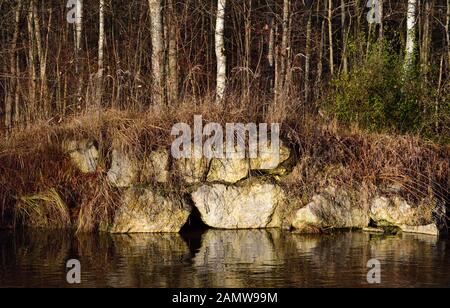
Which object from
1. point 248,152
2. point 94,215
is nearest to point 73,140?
point 94,215

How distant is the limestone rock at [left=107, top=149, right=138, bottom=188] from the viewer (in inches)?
541

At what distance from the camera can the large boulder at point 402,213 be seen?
13.3m

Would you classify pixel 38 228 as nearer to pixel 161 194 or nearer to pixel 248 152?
pixel 161 194

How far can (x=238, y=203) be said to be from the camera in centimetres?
1370

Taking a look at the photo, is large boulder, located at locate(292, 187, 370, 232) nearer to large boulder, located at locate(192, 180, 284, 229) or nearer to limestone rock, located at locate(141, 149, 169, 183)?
large boulder, located at locate(192, 180, 284, 229)

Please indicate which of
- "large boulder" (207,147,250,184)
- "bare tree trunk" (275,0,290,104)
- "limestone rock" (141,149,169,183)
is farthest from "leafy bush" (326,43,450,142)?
"limestone rock" (141,149,169,183)

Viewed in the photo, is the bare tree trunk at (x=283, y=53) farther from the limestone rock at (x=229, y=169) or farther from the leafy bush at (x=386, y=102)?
the limestone rock at (x=229, y=169)

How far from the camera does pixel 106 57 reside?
20219mm

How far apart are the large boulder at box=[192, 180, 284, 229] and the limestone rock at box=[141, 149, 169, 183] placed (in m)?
0.64

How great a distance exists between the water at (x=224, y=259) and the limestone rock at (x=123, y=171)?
1.18 metres

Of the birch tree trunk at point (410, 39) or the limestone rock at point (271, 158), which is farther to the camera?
the birch tree trunk at point (410, 39)

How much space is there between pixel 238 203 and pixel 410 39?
6.55 meters

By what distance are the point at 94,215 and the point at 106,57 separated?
7786 millimetres

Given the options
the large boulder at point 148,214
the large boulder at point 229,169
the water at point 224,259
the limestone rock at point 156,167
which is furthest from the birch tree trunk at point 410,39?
the large boulder at point 148,214
